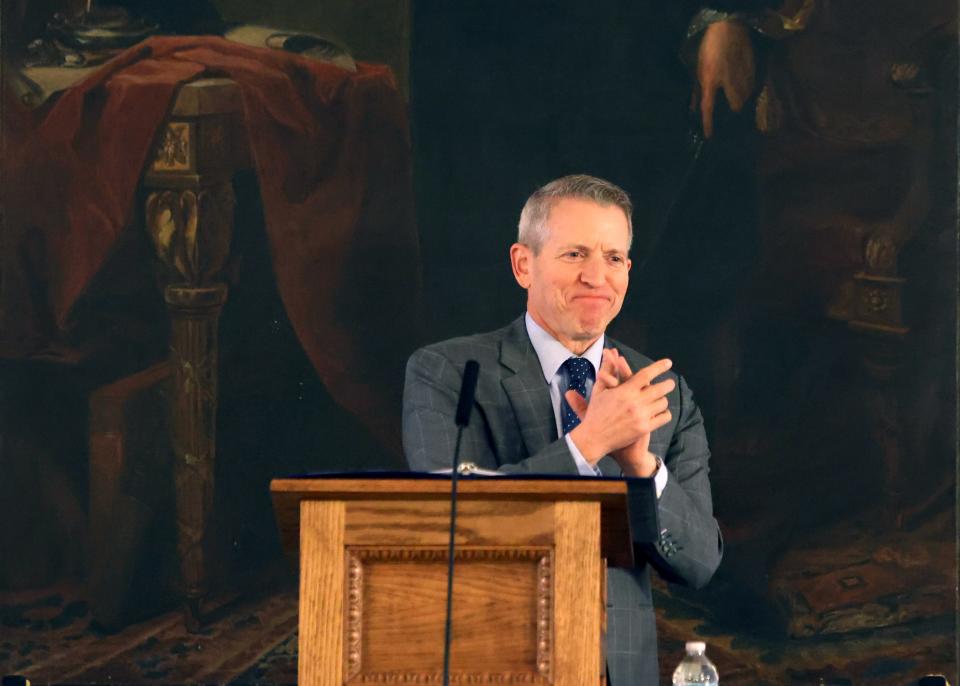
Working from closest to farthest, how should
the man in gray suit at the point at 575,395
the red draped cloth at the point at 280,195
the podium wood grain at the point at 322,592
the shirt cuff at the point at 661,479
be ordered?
the podium wood grain at the point at 322,592, the shirt cuff at the point at 661,479, the man in gray suit at the point at 575,395, the red draped cloth at the point at 280,195

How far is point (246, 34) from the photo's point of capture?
25.7ft

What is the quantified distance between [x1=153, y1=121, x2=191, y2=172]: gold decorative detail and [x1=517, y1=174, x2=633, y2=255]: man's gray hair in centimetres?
302

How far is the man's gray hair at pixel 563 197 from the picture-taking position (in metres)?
5.05

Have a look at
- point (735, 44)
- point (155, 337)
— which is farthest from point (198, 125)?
point (735, 44)

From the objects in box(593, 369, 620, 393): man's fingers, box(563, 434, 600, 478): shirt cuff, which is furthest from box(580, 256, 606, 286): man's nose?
box(563, 434, 600, 478): shirt cuff

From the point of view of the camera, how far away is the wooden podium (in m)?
3.63

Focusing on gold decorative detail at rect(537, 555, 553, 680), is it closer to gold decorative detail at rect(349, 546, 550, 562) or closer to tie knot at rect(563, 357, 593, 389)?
gold decorative detail at rect(349, 546, 550, 562)

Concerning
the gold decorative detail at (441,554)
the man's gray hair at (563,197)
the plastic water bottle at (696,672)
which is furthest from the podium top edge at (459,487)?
the plastic water bottle at (696,672)

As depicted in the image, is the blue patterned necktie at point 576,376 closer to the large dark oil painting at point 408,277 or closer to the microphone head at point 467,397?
the microphone head at point 467,397

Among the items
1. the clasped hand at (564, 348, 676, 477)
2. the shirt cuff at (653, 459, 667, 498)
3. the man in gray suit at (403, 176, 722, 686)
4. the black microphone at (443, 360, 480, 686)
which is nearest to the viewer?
the black microphone at (443, 360, 480, 686)

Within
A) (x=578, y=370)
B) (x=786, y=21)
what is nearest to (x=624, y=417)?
(x=578, y=370)

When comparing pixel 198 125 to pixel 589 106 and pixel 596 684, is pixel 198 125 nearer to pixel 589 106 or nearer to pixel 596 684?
pixel 589 106

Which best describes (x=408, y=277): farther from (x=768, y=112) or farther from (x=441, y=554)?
(x=441, y=554)

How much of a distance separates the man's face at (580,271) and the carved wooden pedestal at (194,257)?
295cm
